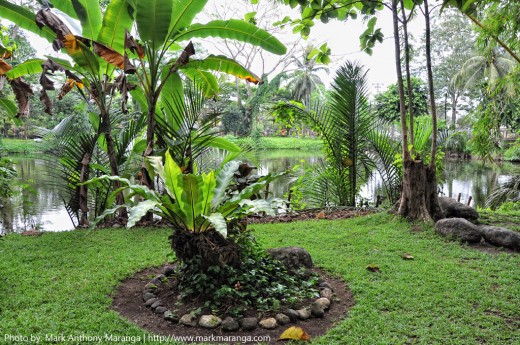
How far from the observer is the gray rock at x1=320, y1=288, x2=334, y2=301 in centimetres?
287

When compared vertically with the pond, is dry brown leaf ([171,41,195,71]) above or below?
above

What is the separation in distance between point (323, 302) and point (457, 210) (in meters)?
3.18

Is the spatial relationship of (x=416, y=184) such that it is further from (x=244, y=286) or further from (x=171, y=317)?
(x=171, y=317)

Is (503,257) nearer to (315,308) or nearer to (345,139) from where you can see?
(315,308)

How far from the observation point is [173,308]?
105 inches

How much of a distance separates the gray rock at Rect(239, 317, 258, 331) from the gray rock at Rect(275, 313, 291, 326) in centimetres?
14

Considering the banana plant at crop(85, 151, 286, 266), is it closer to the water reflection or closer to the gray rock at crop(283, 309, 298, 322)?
the gray rock at crop(283, 309, 298, 322)

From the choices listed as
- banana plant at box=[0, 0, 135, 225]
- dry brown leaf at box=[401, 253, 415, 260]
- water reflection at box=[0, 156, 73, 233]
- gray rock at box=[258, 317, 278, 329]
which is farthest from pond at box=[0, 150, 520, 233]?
gray rock at box=[258, 317, 278, 329]

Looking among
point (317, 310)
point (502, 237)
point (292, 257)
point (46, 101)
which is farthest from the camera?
point (46, 101)

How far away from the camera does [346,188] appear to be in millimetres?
6469

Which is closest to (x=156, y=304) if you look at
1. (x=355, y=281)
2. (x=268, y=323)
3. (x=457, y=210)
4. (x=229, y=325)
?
(x=229, y=325)

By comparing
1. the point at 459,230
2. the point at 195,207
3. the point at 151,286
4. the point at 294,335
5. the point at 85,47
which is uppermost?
the point at 85,47

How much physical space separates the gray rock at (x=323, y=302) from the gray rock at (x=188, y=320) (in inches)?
34.2

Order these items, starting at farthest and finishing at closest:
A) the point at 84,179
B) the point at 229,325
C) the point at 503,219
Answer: the point at 503,219, the point at 84,179, the point at 229,325
